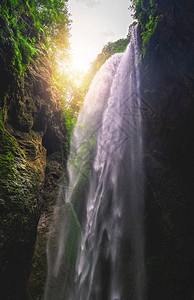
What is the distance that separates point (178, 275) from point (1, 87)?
20.1 feet

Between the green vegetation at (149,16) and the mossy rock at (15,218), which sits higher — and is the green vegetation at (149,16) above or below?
above

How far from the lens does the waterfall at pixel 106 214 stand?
4.09 metres

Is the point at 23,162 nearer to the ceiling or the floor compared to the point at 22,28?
nearer to the floor

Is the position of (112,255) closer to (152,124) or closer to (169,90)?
(152,124)

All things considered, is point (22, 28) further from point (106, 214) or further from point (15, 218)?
point (106, 214)

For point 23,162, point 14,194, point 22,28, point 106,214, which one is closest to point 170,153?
point 106,214

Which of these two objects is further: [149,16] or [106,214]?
[106,214]

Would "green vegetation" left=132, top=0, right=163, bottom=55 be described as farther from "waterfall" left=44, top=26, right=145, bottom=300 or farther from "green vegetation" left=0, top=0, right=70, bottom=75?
"green vegetation" left=0, top=0, right=70, bottom=75

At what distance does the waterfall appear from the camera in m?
4.09

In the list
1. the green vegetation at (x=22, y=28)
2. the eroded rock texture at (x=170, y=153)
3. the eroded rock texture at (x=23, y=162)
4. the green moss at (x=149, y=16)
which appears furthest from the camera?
the green moss at (x=149, y=16)

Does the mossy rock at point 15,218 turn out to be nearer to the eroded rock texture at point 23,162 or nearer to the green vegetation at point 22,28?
the eroded rock texture at point 23,162

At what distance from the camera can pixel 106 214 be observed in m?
5.22

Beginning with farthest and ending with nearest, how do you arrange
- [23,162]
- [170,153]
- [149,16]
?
[170,153]
[149,16]
[23,162]

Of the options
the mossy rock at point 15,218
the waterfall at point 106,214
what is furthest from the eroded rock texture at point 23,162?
the waterfall at point 106,214
